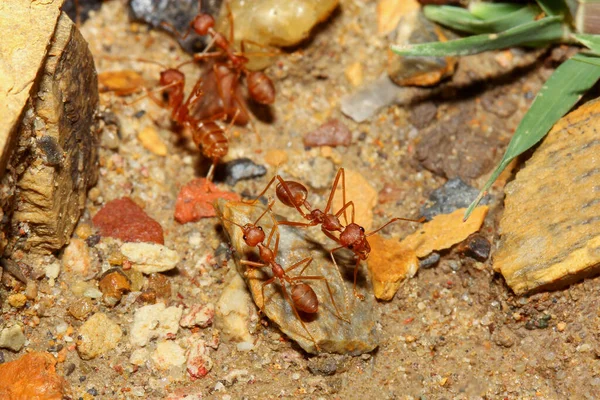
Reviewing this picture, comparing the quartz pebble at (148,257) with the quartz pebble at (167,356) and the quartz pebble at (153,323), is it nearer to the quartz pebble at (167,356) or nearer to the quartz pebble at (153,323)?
the quartz pebble at (153,323)

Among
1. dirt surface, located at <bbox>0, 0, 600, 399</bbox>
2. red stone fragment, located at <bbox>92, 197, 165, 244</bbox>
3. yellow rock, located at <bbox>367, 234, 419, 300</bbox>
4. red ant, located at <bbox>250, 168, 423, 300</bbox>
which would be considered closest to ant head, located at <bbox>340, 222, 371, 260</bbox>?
red ant, located at <bbox>250, 168, 423, 300</bbox>

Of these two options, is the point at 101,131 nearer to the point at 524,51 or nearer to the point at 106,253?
the point at 106,253

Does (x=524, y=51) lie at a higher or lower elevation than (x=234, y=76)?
higher

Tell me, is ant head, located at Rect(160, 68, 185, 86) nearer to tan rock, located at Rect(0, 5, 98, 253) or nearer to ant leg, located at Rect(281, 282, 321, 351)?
tan rock, located at Rect(0, 5, 98, 253)

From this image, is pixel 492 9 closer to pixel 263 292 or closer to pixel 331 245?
pixel 331 245

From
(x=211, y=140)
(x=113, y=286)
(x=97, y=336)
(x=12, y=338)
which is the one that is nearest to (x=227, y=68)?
(x=211, y=140)

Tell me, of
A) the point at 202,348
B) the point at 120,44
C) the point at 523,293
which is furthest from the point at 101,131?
the point at 523,293

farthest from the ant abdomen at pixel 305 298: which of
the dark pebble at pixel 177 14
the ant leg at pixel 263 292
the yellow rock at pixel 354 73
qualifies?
the dark pebble at pixel 177 14
